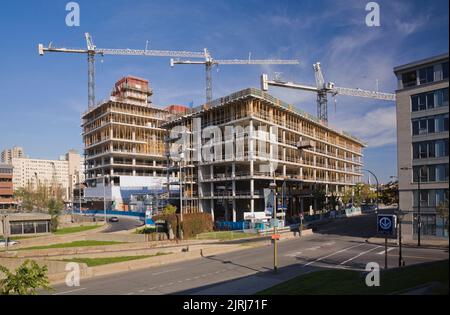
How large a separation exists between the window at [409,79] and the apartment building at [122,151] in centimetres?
8044

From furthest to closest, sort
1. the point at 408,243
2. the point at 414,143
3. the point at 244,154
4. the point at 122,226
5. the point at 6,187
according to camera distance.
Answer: the point at 6,187 < the point at 122,226 < the point at 244,154 < the point at 408,243 < the point at 414,143

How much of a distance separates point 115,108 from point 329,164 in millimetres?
68526

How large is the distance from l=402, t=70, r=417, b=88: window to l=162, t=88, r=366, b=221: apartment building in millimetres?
36596

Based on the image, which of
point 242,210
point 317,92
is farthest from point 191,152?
point 317,92

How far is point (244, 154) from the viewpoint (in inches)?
2640

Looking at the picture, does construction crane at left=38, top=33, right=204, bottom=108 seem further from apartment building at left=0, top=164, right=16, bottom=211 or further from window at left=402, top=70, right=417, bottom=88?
window at left=402, top=70, right=417, bottom=88

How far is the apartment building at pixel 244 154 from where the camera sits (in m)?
67.7

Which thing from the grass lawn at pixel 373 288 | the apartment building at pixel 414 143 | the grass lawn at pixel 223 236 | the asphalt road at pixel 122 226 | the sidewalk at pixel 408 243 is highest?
the apartment building at pixel 414 143

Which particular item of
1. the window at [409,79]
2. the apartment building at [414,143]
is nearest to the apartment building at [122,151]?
the apartment building at [414,143]

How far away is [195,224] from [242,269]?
23863 millimetres

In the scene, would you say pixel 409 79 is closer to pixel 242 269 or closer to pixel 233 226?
pixel 242 269

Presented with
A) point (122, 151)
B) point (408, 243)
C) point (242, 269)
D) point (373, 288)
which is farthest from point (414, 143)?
point (122, 151)

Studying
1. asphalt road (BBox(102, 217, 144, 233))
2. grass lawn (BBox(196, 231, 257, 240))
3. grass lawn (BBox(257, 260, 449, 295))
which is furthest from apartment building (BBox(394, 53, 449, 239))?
asphalt road (BBox(102, 217, 144, 233))

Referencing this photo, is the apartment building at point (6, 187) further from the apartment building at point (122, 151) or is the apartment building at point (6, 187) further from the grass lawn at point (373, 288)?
the grass lawn at point (373, 288)
